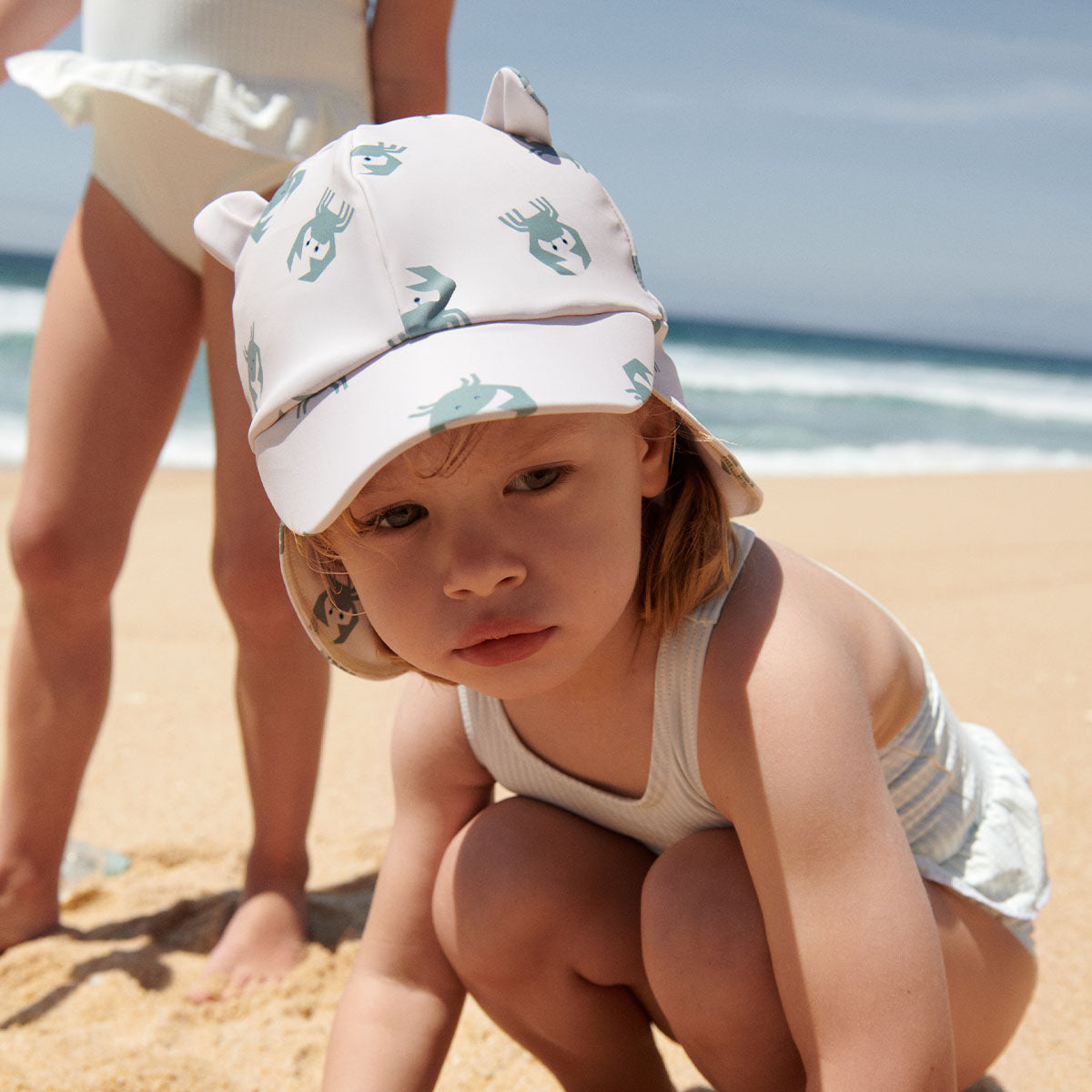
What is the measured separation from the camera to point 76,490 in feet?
6.49

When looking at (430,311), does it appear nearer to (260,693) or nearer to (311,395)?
(311,395)

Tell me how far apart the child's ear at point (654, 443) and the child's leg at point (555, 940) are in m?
0.48

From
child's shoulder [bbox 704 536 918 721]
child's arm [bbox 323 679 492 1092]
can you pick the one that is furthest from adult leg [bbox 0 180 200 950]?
child's shoulder [bbox 704 536 918 721]

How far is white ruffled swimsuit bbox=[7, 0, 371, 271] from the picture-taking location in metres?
1.89

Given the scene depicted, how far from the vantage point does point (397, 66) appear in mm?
1979

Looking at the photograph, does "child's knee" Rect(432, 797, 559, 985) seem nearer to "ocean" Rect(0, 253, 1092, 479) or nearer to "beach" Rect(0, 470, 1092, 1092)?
"beach" Rect(0, 470, 1092, 1092)

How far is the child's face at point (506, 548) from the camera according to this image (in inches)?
46.6

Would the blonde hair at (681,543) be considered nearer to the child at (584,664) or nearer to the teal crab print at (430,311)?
the child at (584,664)

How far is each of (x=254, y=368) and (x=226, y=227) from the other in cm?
20

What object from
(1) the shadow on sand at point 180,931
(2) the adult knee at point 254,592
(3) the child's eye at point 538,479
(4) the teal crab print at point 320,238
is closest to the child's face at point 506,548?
(3) the child's eye at point 538,479

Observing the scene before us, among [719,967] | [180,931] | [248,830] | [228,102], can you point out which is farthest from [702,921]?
[248,830]

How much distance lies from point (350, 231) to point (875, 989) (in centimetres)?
89

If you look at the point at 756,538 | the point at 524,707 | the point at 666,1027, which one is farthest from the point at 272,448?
the point at 666,1027

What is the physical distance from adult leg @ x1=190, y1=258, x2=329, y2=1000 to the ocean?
102cm
